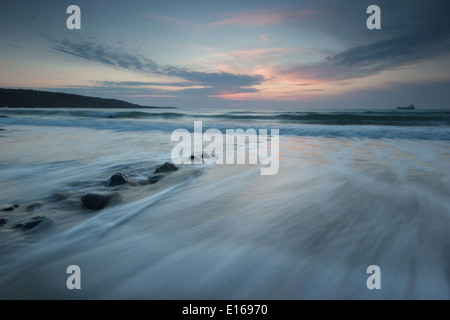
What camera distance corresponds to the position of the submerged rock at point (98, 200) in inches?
75.5

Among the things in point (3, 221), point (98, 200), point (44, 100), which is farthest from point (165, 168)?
point (44, 100)

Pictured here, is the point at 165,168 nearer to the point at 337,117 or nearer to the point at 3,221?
the point at 3,221

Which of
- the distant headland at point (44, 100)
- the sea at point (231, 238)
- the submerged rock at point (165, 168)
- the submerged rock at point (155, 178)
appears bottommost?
the sea at point (231, 238)

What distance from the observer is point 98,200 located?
195 centimetres

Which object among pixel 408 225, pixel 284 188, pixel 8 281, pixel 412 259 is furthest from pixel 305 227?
pixel 8 281

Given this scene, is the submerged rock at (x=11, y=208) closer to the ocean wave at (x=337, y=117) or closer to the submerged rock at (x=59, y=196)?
the submerged rock at (x=59, y=196)

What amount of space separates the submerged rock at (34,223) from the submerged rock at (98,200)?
311 mm

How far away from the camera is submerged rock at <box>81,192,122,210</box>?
1.92 meters

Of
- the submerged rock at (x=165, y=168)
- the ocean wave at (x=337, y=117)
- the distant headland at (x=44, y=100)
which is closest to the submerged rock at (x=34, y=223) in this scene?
the submerged rock at (x=165, y=168)

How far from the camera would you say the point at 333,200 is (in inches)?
81.9

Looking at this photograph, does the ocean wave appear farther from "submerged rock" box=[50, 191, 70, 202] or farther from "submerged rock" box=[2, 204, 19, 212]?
"submerged rock" box=[2, 204, 19, 212]

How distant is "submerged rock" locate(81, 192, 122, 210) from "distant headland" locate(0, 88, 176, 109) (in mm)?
58196

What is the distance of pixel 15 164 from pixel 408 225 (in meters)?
4.91
